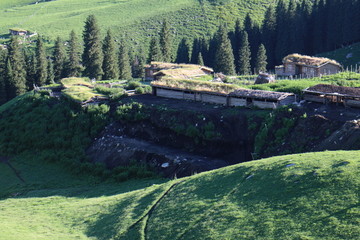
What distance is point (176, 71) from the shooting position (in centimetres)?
6581

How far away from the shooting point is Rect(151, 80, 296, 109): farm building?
44625 mm

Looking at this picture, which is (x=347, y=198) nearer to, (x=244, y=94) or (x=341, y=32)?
(x=244, y=94)

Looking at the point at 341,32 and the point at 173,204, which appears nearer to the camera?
the point at 173,204

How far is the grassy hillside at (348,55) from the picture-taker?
73625 millimetres

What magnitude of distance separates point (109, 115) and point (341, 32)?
5347 cm

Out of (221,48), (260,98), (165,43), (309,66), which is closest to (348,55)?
(309,66)

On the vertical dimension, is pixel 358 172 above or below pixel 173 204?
above

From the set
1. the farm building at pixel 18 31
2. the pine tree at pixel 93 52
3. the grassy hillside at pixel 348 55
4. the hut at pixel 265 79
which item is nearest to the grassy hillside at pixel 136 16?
the farm building at pixel 18 31

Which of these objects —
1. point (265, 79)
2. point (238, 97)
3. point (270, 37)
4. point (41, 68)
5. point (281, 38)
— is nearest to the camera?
point (238, 97)

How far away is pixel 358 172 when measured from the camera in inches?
939

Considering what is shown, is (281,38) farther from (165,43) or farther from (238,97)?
(238,97)

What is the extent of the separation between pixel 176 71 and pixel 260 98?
22.7 metres

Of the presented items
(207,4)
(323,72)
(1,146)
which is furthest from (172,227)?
(207,4)

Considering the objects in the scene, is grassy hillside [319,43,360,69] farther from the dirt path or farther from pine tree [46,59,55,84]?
the dirt path
